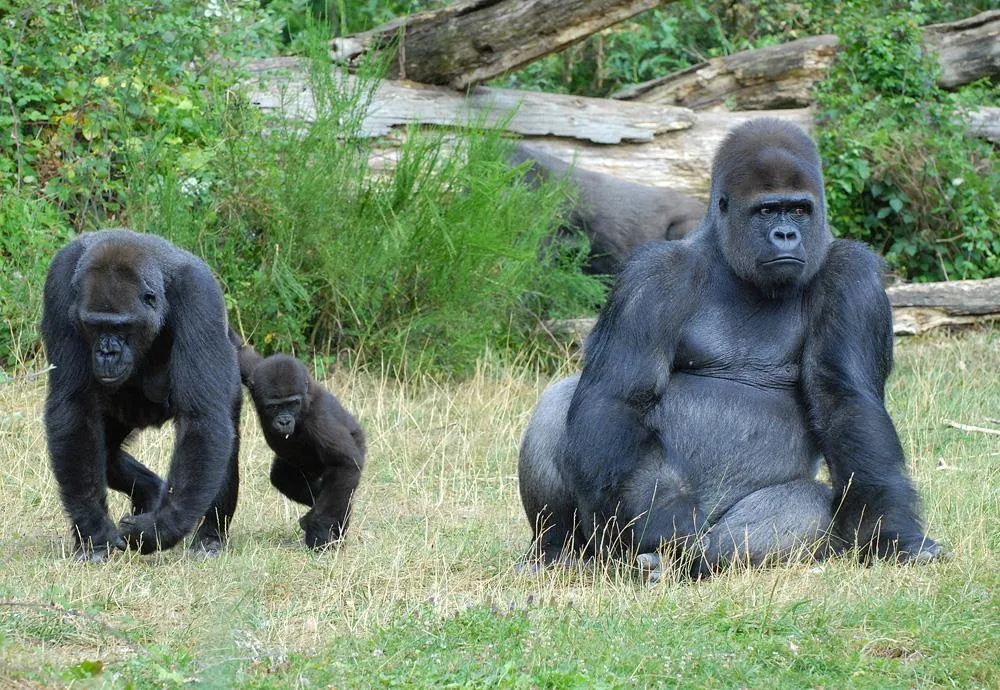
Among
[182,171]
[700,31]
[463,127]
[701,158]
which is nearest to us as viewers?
[182,171]

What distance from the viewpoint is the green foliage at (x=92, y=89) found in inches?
307

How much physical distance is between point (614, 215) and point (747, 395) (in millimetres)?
5113

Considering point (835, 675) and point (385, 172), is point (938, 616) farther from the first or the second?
point (385, 172)

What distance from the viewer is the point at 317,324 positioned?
Result: 7848 mm

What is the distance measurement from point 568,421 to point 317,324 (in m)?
3.74

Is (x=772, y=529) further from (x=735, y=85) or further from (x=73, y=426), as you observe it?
(x=735, y=85)

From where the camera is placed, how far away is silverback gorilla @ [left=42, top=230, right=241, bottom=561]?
457cm

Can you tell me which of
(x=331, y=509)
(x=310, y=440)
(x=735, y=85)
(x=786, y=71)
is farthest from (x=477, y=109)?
(x=331, y=509)

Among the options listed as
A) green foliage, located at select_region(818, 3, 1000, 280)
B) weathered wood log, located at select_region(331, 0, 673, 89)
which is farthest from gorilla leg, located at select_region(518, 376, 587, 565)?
green foliage, located at select_region(818, 3, 1000, 280)

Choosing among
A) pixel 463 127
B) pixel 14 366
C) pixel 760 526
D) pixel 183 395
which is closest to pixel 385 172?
pixel 463 127

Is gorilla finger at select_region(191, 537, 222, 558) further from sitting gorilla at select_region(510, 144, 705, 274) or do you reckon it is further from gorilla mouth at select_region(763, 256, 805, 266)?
sitting gorilla at select_region(510, 144, 705, 274)

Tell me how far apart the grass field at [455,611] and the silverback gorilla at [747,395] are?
0.61 ft

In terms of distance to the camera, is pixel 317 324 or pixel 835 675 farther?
pixel 317 324

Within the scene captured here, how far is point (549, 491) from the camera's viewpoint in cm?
459
